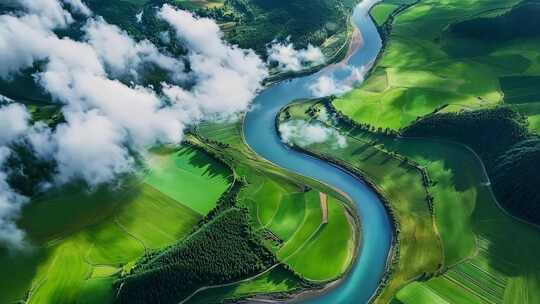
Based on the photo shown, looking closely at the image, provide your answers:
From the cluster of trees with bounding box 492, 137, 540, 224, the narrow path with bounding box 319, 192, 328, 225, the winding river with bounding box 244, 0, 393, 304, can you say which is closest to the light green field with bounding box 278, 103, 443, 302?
the winding river with bounding box 244, 0, 393, 304

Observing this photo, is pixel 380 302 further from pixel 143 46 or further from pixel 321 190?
pixel 143 46

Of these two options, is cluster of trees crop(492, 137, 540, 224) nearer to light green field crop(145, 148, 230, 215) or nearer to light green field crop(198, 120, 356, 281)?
light green field crop(198, 120, 356, 281)

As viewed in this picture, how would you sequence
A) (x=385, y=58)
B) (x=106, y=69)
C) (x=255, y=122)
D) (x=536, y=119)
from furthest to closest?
(x=385, y=58), (x=106, y=69), (x=255, y=122), (x=536, y=119)

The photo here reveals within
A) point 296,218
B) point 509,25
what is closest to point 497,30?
point 509,25

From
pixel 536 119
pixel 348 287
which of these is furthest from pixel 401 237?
pixel 536 119

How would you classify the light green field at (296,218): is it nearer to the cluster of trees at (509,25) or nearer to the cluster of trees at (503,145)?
the cluster of trees at (503,145)

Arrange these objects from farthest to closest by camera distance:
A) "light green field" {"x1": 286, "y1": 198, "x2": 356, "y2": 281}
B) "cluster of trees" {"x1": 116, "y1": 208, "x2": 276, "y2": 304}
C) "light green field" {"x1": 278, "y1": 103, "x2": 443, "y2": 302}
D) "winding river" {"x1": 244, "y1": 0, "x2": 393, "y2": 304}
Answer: "light green field" {"x1": 286, "y1": 198, "x2": 356, "y2": 281}
"light green field" {"x1": 278, "y1": 103, "x2": 443, "y2": 302}
"winding river" {"x1": 244, "y1": 0, "x2": 393, "y2": 304}
"cluster of trees" {"x1": 116, "y1": 208, "x2": 276, "y2": 304}
